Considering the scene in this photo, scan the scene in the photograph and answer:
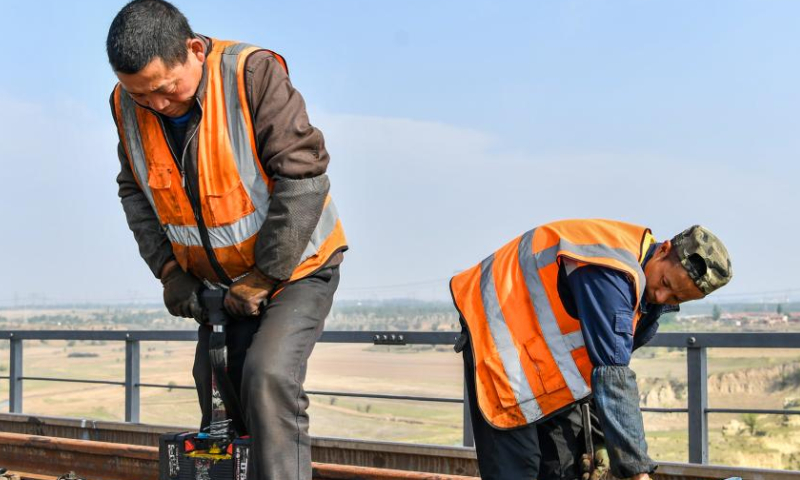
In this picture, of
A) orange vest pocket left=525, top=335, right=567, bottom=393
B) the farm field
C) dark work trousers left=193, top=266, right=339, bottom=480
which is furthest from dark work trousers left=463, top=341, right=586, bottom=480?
the farm field

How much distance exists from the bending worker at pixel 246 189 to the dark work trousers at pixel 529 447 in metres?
0.75

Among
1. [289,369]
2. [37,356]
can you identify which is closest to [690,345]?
[289,369]

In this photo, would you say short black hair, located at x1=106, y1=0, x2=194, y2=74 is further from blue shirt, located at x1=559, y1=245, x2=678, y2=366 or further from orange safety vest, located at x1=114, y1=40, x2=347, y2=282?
blue shirt, located at x1=559, y1=245, x2=678, y2=366

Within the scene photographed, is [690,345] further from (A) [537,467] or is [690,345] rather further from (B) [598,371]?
(B) [598,371]

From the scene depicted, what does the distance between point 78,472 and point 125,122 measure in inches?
141

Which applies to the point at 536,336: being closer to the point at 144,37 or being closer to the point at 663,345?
the point at 144,37

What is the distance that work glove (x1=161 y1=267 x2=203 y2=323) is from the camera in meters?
3.71

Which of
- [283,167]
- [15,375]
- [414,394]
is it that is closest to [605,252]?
[283,167]

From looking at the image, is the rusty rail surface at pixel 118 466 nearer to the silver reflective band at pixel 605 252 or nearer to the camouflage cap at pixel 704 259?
the silver reflective band at pixel 605 252

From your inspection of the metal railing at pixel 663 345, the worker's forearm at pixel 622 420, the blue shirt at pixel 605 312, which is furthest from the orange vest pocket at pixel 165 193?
the metal railing at pixel 663 345

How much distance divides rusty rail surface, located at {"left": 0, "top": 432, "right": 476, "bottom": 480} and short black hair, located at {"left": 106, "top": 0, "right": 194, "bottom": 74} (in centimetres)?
284

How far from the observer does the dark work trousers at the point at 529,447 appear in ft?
12.4

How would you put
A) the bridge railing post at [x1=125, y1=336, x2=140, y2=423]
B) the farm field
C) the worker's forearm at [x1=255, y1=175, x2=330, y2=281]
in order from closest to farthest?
the worker's forearm at [x1=255, y1=175, x2=330, y2=281]
the bridge railing post at [x1=125, y1=336, x2=140, y2=423]
the farm field

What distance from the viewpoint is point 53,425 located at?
8.87 meters
